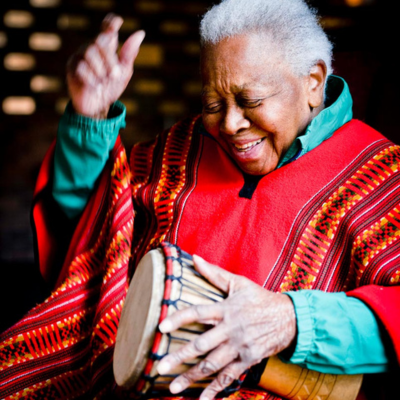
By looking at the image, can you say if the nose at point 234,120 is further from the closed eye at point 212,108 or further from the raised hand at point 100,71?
the raised hand at point 100,71

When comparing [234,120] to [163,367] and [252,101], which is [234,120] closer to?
[252,101]

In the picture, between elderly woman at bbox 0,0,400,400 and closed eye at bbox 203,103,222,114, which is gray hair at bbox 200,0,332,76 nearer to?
elderly woman at bbox 0,0,400,400

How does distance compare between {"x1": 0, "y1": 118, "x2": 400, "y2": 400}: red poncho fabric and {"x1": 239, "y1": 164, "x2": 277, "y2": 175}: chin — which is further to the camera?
{"x1": 239, "y1": 164, "x2": 277, "y2": 175}: chin

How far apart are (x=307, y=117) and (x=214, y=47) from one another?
354 mm

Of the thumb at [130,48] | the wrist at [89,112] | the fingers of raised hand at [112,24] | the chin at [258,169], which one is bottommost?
the chin at [258,169]

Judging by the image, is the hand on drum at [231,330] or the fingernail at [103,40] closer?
the hand on drum at [231,330]

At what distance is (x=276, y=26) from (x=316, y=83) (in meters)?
0.22

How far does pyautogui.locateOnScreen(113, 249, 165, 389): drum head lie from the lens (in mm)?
1041

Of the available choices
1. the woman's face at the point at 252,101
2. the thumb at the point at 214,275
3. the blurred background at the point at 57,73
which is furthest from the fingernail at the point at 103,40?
the blurred background at the point at 57,73

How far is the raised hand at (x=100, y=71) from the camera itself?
4.54 feet

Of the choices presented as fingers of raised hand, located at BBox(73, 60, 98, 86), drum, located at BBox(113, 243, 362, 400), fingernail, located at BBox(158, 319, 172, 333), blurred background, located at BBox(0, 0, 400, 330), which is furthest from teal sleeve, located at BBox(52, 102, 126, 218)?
blurred background, located at BBox(0, 0, 400, 330)

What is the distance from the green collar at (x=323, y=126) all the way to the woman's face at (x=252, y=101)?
0.03 metres

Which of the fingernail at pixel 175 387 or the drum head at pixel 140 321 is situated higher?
the drum head at pixel 140 321

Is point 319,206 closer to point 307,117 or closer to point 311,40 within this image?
point 307,117
